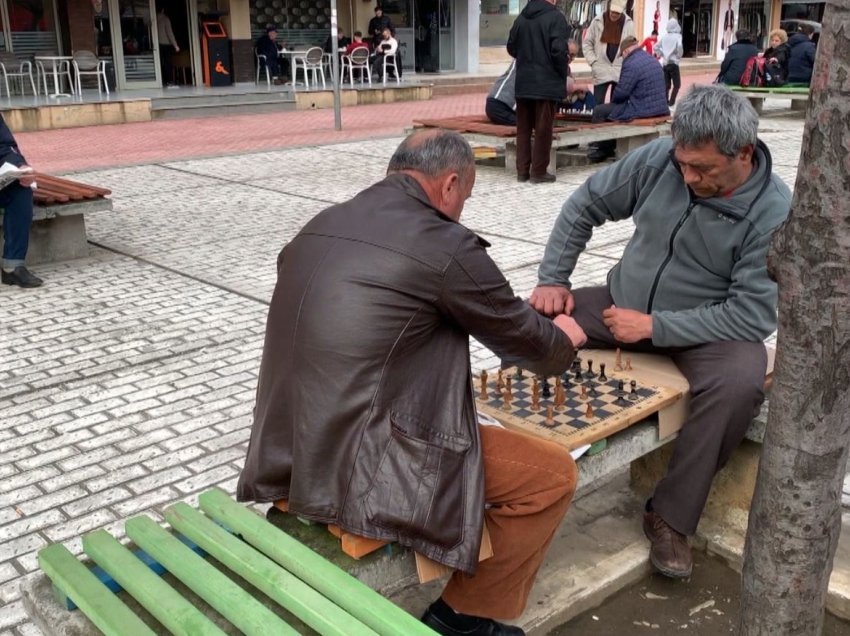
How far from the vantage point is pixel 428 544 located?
2303 millimetres

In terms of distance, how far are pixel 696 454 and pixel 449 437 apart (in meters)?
0.99

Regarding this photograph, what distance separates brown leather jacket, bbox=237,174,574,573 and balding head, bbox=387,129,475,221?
0.09 meters

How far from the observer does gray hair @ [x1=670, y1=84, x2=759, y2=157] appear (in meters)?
2.88

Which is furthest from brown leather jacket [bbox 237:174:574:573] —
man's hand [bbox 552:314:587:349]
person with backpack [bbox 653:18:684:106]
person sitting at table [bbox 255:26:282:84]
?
person sitting at table [bbox 255:26:282:84]

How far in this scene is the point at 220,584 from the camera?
2.19 m

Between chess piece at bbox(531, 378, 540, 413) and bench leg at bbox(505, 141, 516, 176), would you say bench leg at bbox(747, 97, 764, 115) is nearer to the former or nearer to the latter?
bench leg at bbox(505, 141, 516, 176)

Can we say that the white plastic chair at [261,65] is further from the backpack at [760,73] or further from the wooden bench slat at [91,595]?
the wooden bench slat at [91,595]

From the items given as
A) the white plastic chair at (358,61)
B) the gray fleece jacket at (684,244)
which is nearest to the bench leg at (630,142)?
the gray fleece jacket at (684,244)

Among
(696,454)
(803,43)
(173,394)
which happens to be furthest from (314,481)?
(803,43)

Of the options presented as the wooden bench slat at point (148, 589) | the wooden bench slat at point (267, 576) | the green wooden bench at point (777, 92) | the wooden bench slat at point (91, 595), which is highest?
the green wooden bench at point (777, 92)

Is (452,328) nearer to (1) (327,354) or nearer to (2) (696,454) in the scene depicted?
(1) (327,354)

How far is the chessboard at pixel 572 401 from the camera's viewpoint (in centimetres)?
275

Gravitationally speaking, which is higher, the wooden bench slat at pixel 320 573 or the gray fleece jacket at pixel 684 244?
the gray fleece jacket at pixel 684 244

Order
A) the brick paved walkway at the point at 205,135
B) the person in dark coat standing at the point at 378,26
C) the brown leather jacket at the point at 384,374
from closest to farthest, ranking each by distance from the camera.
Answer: the brown leather jacket at the point at 384,374
the brick paved walkway at the point at 205,135
the person in dark coat standing at the point at 378,26
